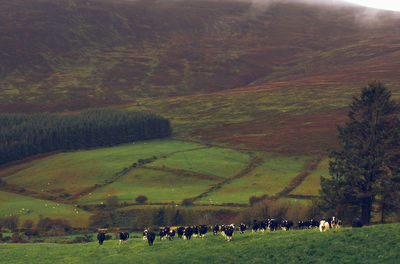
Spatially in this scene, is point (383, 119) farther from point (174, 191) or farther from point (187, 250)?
point (174, 191)

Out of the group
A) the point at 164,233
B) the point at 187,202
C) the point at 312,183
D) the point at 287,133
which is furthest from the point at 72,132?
the point at 164,233

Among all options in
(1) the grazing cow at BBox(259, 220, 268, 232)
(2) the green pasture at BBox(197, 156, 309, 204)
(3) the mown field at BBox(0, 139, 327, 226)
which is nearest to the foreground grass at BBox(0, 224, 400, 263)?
(1) the grazing cow at BBox(259, 220, 268, 232)

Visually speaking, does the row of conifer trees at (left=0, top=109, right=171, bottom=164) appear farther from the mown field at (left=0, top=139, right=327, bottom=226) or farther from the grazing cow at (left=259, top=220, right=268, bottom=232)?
the grazing cow at (left=259, top=220, right=268, bottom=232)

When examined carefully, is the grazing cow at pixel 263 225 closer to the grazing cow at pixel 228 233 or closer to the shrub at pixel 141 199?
the grazing cow at pixel 228 233

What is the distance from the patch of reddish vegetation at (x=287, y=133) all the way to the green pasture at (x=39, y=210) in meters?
71.3

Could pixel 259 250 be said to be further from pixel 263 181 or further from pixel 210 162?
pixel 210 162

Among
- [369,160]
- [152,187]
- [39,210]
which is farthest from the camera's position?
[152,187]

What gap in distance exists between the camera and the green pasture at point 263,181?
97.4 m

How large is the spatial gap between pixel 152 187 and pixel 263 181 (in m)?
28.9

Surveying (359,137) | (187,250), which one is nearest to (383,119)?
(359,137)

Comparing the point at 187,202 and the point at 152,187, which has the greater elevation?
the point at 152,187

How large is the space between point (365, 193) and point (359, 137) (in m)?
6.66

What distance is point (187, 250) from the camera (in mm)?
33406

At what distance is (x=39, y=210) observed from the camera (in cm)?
9388
